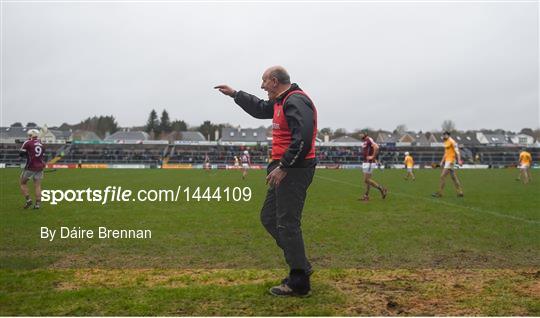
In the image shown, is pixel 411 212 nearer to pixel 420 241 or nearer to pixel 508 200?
pixel 420 241

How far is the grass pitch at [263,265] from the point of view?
13.4 feet

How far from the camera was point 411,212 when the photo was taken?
422 inches

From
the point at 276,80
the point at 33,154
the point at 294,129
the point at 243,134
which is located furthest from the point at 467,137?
the point at 294,129

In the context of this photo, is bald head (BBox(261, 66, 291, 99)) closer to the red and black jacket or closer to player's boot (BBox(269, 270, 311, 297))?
the red and black jacket

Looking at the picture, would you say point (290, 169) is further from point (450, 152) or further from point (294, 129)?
A: point (450, 152)

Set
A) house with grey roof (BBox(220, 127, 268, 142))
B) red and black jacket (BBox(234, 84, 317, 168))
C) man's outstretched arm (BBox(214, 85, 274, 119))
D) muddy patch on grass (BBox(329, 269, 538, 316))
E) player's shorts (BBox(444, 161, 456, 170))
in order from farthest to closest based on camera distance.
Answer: house with grey roof (BBox(220, 127, 268, 142)), player's shorts (BBox(444, 161, 456, 170)), man's outstretched arm (BBox(214, 85, 274, 119)), red and black jacket (BBox(234, 84, 317, 168)), muddy patch on grass (BBox(329, 269, 538, 316))

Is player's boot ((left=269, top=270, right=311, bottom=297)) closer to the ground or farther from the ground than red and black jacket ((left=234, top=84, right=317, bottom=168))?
closer to the ground

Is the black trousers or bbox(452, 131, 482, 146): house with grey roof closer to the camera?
the black trousers

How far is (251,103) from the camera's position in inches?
206

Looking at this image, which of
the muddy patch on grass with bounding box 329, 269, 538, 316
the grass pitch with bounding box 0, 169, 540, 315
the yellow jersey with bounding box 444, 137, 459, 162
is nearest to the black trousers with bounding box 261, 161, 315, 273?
the grass pitch with bounding box 0, 169, 540, 315

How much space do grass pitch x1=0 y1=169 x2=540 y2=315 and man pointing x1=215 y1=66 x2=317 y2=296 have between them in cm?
36

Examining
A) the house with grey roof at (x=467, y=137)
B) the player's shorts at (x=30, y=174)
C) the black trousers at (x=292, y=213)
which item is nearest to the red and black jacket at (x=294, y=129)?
the black trousers at (x=292, y=213)

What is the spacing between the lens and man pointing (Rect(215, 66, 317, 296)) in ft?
14.0

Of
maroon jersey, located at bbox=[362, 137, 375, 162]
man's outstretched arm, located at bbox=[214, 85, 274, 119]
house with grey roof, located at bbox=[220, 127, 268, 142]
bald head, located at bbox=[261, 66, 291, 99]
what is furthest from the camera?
house with grey roof, located at bbox=[220, 127, 268, 142]
